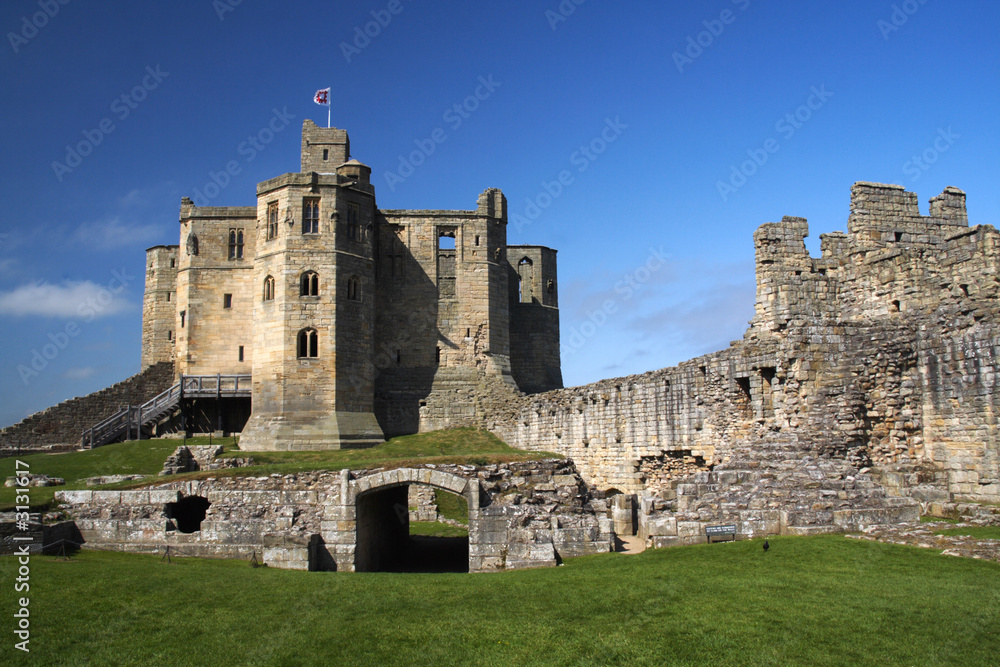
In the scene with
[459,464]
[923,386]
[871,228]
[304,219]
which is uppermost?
[304,219]

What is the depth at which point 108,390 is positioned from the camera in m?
38.7

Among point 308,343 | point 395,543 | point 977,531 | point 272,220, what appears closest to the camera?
point 977,531

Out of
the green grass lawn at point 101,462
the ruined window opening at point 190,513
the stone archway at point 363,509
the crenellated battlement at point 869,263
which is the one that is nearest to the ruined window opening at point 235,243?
the green grass lawn at point 101,462

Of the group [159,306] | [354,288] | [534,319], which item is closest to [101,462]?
[354,288]

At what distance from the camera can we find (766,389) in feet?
63.1

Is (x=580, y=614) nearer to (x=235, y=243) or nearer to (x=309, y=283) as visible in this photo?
(x=309, y=283)

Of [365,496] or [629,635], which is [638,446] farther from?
[629,635]

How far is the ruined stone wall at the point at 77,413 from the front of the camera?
3544 cm

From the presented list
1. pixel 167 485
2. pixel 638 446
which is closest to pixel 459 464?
pixel 638 446

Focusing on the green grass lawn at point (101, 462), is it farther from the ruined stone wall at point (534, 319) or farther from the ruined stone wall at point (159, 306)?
the ruined stone wall at point (534, 319)

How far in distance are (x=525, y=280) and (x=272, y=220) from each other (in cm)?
1985

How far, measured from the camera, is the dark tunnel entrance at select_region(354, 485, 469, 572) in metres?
22.1

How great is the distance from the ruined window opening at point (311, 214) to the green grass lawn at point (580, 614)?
23302 millimetres

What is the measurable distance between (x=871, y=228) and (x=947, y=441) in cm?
935
